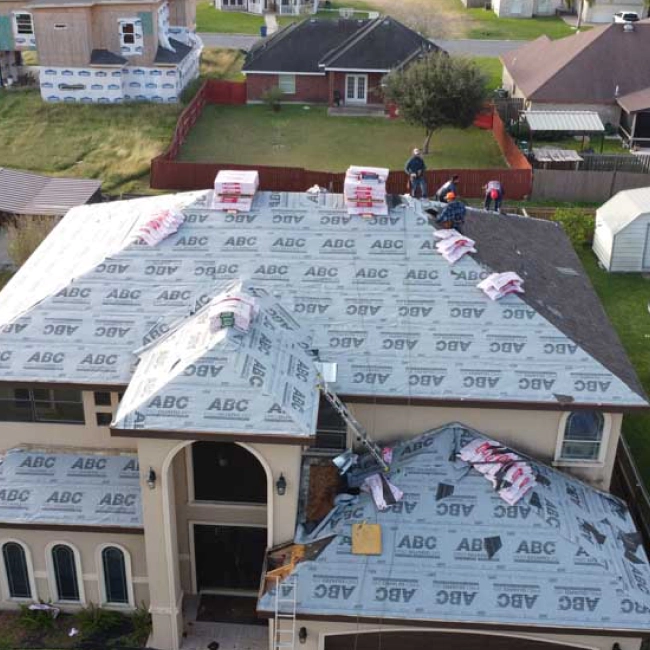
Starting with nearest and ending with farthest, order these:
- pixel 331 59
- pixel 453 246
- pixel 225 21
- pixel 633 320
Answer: pixel 453 246 < pixel 633 320 < pixel 331 59 < pixel 225 21

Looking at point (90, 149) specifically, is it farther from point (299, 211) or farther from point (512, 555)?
point (512, 555)

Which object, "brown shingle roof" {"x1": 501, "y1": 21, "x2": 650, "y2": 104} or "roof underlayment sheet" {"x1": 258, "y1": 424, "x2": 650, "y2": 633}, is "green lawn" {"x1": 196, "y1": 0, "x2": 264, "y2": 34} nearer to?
"brown shingle roof" {"x1": 501, "y1": 21, "x2": 650, "y2": 104}

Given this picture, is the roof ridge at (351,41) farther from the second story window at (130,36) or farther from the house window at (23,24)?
the house window at (23,24)

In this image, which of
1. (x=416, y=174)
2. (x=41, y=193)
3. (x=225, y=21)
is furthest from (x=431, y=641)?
(x=225, y=21)

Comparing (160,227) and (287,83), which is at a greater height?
(160,227)

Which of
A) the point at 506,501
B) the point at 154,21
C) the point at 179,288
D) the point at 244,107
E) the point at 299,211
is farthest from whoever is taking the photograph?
the point at 244,107

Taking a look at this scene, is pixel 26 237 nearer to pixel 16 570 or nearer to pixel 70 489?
pixel 70 489

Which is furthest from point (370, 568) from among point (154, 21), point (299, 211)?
point (154, 21)

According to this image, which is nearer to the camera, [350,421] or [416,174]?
[350,421]
